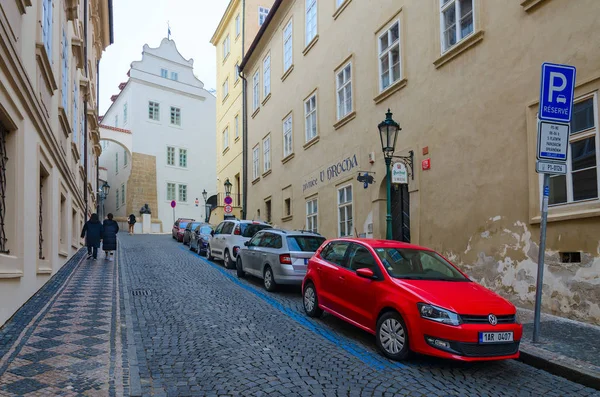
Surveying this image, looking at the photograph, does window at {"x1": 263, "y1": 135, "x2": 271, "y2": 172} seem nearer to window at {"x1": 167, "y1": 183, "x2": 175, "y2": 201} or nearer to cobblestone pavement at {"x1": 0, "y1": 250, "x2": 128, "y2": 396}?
cobblestone pavement at {"x1": 0, "y1": 250, "x2": 128, "y2": 396}

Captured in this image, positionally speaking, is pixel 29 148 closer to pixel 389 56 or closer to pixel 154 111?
pixel 389 56

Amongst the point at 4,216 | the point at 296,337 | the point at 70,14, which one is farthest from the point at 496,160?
the point at 70,14

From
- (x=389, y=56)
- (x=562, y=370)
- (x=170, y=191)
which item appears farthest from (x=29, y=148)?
(x=170, y=191)

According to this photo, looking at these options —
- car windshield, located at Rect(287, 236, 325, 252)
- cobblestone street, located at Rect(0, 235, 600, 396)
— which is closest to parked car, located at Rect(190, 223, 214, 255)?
car windshield, located at Rect(287, 236, 325, 252)

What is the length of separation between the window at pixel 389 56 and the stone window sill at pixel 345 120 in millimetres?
1637

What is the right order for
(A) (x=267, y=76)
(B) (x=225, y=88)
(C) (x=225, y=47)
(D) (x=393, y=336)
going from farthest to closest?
(C) (x=225, y=47), (B) (x=225, y=88), (A) (x=267, y=76), (D) (x=393, y=336)

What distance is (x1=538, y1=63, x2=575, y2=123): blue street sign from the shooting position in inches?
257

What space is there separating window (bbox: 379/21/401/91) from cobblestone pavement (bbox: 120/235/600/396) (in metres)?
6.95

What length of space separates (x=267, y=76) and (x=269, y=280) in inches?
595

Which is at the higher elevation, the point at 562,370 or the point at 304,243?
the point at 304,243

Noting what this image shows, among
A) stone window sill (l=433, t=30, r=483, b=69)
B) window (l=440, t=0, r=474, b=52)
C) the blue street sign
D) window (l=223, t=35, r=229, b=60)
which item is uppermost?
window (l=223, t=35, r=229, b=60)

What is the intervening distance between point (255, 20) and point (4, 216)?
24.2 meters

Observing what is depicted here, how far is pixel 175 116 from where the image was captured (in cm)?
4619

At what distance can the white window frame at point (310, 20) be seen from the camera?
18.6 m
